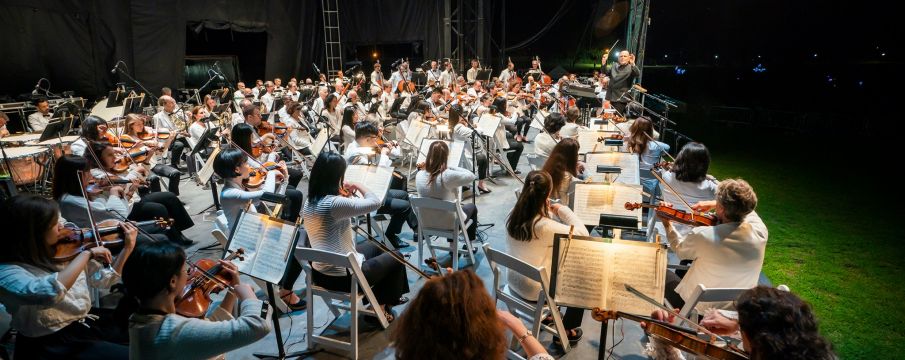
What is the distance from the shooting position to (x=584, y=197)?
13.2 ft

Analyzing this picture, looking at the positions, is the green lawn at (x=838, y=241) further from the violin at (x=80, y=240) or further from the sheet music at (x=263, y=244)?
the violin at (x=80, y=240)

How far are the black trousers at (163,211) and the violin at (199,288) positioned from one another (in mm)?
2820

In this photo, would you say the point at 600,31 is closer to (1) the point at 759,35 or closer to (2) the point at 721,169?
(1) the point at 759,35

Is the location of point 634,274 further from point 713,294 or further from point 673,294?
point 673,294

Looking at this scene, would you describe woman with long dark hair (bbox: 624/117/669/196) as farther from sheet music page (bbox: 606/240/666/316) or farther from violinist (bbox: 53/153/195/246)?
violinist (bbox: 53/153/195/246)

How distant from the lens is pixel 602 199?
13.0 feet

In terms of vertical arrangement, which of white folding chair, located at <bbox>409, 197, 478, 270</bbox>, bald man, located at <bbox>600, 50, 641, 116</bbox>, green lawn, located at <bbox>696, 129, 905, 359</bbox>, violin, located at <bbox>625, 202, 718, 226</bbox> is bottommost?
green lawn, located at <bbox>696, 129, 905, 359</bbox>

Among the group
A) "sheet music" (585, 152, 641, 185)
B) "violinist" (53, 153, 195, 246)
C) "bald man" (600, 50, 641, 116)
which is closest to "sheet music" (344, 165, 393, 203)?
"violinist" (53, 153, 195, 246)

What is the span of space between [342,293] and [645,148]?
398 centimetres

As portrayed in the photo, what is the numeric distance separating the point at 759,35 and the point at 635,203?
2209cm

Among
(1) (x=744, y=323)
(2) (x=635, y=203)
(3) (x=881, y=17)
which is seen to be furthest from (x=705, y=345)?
(3) (x=881, y=17)

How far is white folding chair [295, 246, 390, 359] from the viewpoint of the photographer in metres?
3.04

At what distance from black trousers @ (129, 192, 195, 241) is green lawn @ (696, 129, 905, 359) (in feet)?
18.8

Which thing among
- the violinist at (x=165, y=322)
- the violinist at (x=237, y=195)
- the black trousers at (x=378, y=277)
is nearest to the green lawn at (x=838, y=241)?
the black trousers at (x=378, y=277)
